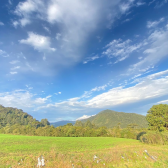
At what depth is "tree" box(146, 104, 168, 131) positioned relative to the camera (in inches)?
1677

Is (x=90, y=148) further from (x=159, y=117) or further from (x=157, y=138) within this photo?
(x=159, y=117)

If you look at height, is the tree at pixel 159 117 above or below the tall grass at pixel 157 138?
above

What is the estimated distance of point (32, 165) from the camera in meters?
10.6

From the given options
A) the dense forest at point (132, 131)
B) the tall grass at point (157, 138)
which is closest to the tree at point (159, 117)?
the dense forest at point (132, 131)

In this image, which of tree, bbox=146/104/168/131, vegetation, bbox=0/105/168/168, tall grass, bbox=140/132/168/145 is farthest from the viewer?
tree, bbox=146/104/168/131

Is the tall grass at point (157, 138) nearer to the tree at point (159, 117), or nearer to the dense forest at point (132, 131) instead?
the dense forest at point (132, 131)

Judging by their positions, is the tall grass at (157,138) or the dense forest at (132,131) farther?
the dense forest at (132,131)

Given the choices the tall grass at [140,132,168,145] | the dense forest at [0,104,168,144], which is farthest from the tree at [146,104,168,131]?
the tall grass at [140,132,168,145]

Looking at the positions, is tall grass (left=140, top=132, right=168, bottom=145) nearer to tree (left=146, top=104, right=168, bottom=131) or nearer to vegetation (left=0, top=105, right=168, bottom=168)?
vegetation (left=0, top=105, right=168, bottom=168)

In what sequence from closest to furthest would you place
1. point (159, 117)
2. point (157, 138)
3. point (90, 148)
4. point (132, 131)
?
1. point (90, 148)
2. point (157, 138)
3. point (159, 117)
4. point (132, 131)

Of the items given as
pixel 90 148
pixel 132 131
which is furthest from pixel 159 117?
pixel 90 148

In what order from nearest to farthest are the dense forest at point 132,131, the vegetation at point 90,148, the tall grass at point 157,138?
the vegetation at point 90,148 → the tall grass at point 157,138 → the dense forest at point 132,131

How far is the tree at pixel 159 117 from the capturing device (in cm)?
4259

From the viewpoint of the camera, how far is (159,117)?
143 ft
